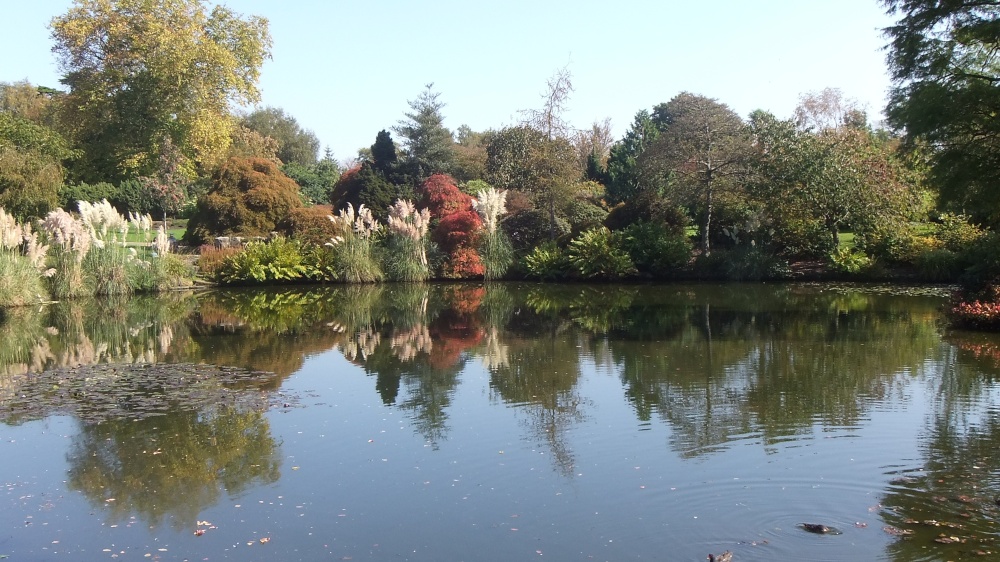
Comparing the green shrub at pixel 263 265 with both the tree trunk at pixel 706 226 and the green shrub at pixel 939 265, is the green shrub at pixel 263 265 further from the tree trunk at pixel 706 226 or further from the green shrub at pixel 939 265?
the green shrub at pixel 939 265

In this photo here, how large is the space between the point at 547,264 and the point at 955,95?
13.1 metres

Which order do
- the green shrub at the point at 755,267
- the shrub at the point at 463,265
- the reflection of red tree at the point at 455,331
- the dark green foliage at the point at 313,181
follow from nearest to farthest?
1. the reflection of red tree at the point at 455,331
2. the green shrub at the point at 755,267
3. the shrub at the point at 463,265
4. the dark green foliage at the point at 313,181

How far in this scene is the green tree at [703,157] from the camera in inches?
900

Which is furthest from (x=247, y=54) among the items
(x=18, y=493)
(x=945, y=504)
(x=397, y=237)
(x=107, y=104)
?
(x=945, y=504)

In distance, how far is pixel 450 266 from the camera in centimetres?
2422

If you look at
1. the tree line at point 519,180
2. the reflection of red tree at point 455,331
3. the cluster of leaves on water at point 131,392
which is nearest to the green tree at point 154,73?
the tree line at point 519,180

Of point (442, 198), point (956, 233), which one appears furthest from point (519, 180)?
point (956, 233)

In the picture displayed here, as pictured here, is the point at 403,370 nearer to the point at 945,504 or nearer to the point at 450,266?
the point at 945,504

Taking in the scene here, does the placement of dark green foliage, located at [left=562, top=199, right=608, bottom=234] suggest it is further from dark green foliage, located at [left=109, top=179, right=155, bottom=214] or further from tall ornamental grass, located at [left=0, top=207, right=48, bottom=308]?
dark green foliage, located at [left=109, top=179, right=155, bottom=214]

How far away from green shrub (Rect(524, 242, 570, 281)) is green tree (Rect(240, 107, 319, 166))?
104 feet

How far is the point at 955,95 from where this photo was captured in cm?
1241

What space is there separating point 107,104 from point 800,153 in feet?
71.6

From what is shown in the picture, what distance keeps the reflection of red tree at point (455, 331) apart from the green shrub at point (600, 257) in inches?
177

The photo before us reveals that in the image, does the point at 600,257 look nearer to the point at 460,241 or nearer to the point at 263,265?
the point at 460,241
